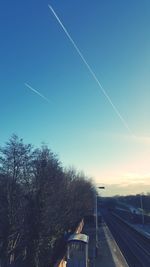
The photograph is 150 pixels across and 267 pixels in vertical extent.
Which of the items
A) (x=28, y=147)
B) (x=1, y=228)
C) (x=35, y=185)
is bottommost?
(x=1, y=228)

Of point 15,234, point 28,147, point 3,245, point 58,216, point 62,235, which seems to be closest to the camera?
point 3,245

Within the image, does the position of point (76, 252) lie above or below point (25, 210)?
below

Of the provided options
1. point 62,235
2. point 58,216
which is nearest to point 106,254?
point 58,216

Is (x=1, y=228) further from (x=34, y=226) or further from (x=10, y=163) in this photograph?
(x=10, y=163)

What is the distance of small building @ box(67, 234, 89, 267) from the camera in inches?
1224

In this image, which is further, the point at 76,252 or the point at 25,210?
the point at 25,210

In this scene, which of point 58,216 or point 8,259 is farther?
point 58,216

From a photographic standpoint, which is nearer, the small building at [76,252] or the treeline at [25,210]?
the small building at [76,252]

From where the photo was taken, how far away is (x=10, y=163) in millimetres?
41125

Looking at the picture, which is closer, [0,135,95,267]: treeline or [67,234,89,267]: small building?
[67,234,89,267]: small building

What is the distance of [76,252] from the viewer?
31.6 meters

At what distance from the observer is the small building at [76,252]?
102 feet

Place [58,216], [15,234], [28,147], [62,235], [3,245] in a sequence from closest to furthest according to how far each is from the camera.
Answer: [3,245]
[15,234]
[28,147]
[58,216]
[62,235]

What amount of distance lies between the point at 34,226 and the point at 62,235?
16762 millimetres
